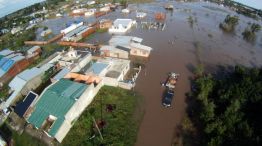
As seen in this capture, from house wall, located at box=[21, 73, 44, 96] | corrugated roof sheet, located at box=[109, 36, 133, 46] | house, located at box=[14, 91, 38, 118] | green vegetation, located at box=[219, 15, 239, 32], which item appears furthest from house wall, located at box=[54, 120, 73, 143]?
green vegetation, located at box=[219, 15, 239, 32]

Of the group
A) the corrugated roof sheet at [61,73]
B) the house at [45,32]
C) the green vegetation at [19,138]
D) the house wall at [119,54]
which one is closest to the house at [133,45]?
the house wall at [119,54]

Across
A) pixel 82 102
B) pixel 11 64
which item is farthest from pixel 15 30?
pixel 82 102

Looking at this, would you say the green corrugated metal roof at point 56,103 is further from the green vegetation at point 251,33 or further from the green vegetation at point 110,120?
the green vegetation at point 251,33

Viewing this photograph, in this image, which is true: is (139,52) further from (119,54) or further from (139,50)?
(119,54)

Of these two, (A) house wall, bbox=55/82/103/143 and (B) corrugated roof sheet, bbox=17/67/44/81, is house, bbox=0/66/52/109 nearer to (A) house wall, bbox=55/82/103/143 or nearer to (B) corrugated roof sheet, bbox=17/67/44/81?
(B) corrugated roof sheet, bbox=17/67/44/81

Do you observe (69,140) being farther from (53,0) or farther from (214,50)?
(53,0)

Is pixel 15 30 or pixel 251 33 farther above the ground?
pixel 251 33
